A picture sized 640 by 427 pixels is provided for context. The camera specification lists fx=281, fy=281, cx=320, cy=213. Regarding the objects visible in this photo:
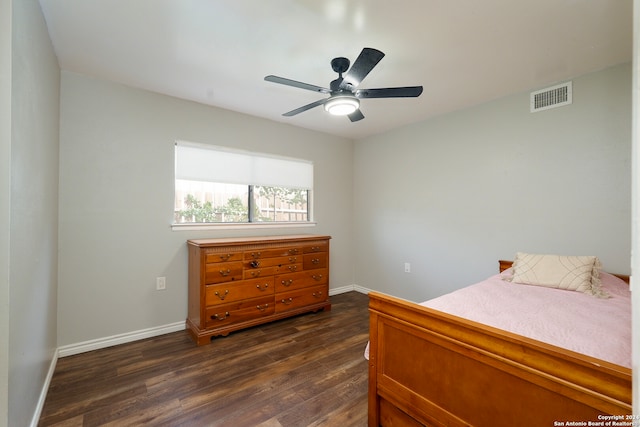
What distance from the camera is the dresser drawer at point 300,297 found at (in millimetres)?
3158

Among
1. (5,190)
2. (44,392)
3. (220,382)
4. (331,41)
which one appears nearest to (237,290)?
(220,382)

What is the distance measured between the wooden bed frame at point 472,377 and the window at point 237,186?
2349mm

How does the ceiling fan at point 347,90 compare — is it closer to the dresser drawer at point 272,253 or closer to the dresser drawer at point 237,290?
the dresser drawer at point 272,253

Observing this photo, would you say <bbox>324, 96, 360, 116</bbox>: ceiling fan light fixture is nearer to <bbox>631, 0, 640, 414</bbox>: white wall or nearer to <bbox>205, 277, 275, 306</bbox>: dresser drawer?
<bbox>631, 0, 640, 414</bbox>: white wall

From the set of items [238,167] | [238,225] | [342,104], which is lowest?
[238,225]

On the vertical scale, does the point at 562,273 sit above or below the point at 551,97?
below

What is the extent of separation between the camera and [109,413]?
173 centimetres

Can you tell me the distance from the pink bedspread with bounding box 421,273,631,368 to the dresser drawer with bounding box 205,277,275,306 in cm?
179

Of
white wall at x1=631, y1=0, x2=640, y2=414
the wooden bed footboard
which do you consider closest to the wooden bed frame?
the wooden bed footboard

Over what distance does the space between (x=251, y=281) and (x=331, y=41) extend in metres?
2.29

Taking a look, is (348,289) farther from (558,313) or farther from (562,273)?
(558,313)

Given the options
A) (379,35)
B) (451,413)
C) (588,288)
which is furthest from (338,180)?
(451,413)

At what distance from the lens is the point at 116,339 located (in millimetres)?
2611

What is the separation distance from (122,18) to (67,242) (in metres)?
1.86
